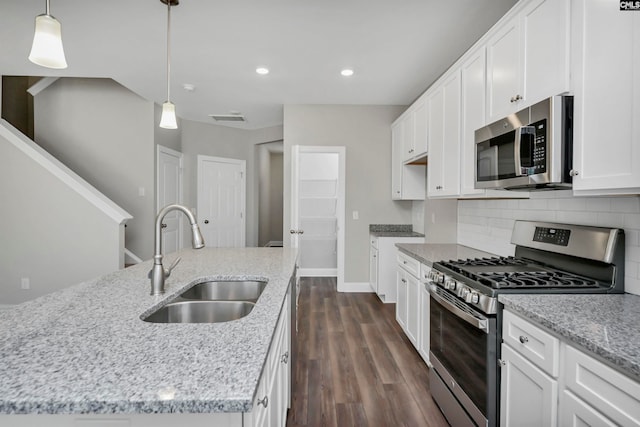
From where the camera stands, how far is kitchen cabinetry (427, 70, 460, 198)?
2570 mm

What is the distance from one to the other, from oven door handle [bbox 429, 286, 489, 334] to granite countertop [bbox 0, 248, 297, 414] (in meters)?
0.93

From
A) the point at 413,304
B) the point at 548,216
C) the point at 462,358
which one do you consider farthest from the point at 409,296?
the point at 548,216

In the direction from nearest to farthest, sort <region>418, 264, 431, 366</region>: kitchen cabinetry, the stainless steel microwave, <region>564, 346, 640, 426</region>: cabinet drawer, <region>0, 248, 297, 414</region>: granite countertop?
<region>0, 248, 297, 414</region>: granite countertop, <region>564, 346, 640, 426</region>: cabinet drawer, the stainless steel microwave, <region>418, 264, 431, 366</region>: kitchen cabinetry

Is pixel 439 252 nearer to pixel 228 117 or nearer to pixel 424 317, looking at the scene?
pixel 424 317

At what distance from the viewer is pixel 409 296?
2.89 metres

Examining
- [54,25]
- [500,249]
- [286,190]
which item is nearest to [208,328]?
[54,25]

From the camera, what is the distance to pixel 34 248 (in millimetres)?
3664

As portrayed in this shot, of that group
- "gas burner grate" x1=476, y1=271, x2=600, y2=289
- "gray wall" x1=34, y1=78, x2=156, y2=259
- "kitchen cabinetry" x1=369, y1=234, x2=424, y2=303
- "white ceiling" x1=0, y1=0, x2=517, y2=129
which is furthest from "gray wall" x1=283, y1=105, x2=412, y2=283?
"gas burner grate" x1=476, y1=271, x2=600, y2=289

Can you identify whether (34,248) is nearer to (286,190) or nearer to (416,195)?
(286,190)

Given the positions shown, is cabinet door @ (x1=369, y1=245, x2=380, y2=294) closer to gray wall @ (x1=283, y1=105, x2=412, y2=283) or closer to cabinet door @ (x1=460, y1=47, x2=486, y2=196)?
gray wall @ (x1=283, y1=105, x2=412, y2=283)

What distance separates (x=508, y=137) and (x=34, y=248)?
4659mm

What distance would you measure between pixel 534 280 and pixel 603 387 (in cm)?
63

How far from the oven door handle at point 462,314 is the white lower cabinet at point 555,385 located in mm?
84

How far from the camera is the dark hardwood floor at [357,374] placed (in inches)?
78.7
